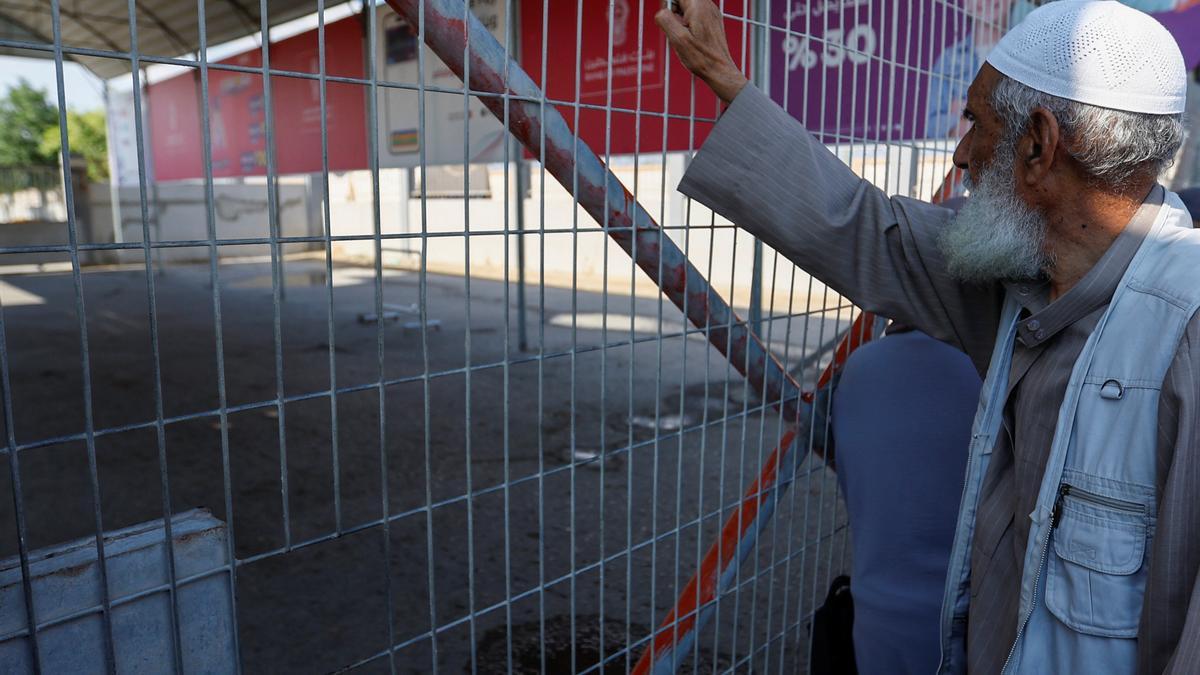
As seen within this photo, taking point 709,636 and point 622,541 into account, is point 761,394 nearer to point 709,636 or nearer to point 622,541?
point 709,636

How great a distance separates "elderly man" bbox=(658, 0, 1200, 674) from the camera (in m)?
1.17

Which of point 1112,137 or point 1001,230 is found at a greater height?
point 1112,137

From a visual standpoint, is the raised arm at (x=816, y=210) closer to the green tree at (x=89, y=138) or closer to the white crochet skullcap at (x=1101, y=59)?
the white crochet skullcap at (x=1101, y=59)

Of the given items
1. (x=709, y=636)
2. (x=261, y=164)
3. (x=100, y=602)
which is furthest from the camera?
(x=261, y=164)

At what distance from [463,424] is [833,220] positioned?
181 inches

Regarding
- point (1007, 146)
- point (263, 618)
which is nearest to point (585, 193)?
point (1007, 146)

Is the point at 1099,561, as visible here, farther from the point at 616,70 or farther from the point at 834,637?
the point at 616,70

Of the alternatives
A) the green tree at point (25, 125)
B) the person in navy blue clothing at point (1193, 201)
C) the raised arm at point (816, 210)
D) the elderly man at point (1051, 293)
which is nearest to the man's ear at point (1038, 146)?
the elderly man at point (1051, 293)

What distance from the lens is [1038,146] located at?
4.55 feet

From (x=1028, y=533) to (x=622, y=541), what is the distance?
2.76m

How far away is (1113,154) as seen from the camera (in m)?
1.33

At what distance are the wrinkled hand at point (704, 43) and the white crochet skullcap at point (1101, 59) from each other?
0.47 meters

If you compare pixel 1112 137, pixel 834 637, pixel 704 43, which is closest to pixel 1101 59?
pixel 1112 137

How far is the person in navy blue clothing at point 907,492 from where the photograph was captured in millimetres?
1892
